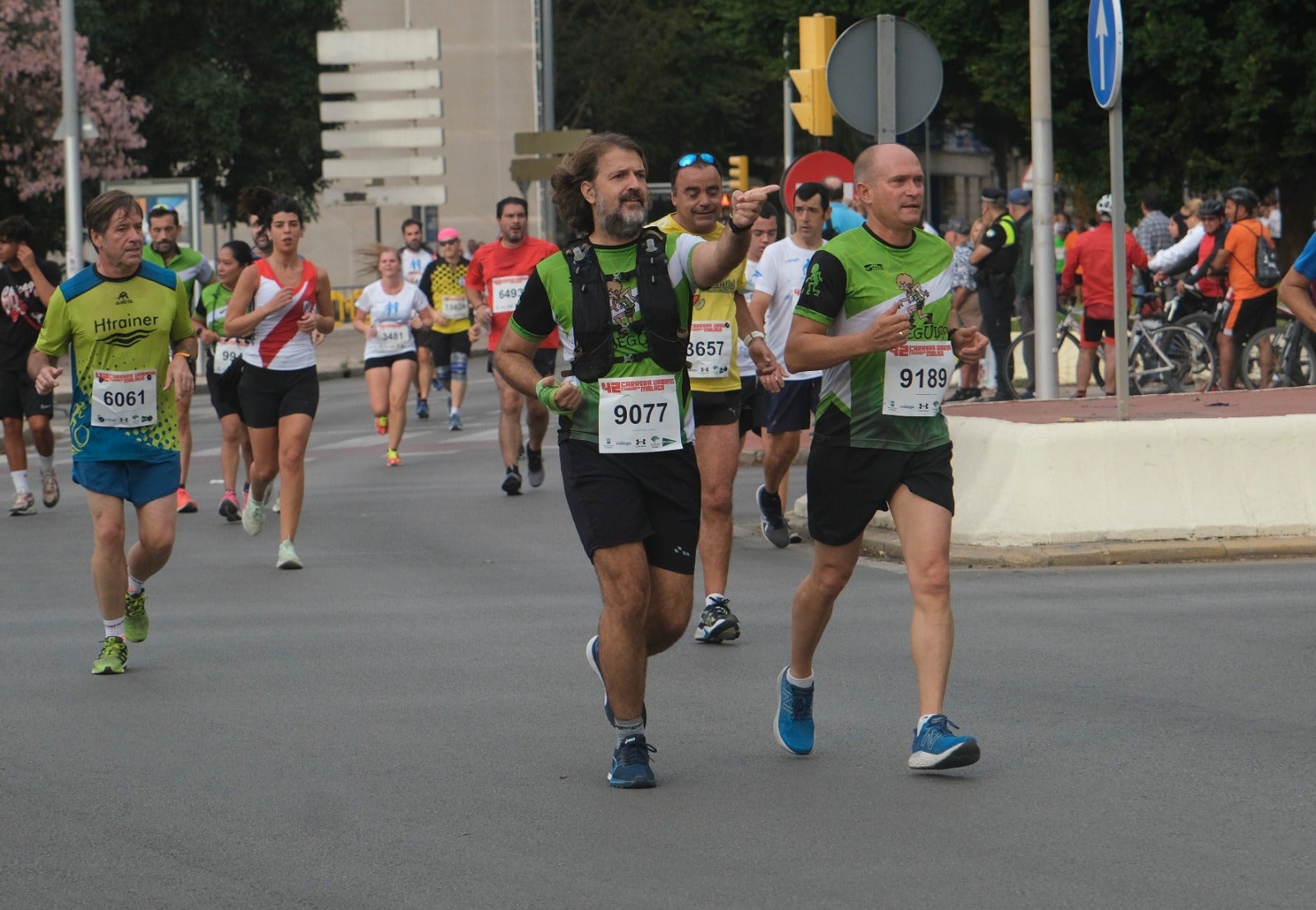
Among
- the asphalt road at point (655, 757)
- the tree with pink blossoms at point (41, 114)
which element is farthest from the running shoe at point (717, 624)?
the tree with pink blossoms at point (41, 114)

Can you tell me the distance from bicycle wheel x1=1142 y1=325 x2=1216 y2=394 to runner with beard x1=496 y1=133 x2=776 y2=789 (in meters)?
14.1

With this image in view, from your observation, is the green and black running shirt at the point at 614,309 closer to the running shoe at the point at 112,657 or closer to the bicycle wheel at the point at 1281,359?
the running shoe at the point at 112,657

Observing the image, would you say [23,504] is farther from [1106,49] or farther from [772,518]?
[1106,49]

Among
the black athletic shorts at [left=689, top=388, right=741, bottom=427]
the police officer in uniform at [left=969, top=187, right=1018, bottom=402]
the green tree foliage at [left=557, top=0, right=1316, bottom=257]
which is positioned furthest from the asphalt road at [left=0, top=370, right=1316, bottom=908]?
the green tree foliage at [left=557, top=0, right=1316, bottom=257]

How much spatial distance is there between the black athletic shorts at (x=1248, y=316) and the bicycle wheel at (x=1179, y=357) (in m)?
0.49

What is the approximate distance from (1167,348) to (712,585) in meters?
11.7

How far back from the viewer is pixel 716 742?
6.92 meters

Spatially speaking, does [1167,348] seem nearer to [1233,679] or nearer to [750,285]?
[750,285]

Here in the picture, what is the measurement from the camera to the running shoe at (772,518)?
11867mm

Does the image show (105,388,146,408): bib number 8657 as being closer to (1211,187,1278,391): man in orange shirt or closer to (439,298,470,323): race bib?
(1211,187,1278,391): man in orange shirt

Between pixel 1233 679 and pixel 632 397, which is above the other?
pixel 632 397

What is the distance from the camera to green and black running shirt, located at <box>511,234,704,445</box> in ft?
20.7

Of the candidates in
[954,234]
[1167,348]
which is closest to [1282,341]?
[1167,348]

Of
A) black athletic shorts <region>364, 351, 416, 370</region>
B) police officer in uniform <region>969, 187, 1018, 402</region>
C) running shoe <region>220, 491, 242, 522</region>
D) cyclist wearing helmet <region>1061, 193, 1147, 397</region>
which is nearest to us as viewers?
running shoe <region>220, 491, 242, 522</region>
